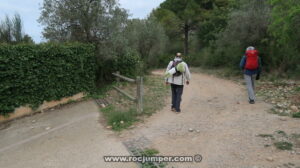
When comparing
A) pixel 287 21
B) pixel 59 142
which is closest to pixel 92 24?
pixel 59 142

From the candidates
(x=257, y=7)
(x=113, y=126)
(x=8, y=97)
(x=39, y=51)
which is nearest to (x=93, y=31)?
(x=39, y=51)

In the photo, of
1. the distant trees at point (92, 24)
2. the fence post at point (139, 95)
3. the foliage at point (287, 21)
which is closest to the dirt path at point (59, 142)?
the fence post at point (139, 95)

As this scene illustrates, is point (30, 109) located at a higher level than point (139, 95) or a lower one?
lower

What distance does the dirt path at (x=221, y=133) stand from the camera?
3795 mm

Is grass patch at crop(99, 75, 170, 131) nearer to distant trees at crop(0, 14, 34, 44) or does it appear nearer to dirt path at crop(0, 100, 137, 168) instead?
dirt path at crop(0, 100, 137, 168)

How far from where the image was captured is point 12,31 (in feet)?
34.6

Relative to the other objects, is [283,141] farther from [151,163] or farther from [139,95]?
[139,95]

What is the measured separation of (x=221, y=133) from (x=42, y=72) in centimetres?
643

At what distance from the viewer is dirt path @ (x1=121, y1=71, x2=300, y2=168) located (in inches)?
149

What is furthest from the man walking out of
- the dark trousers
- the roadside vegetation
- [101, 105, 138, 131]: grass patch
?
[101, 105, 138, 131]: grass patch

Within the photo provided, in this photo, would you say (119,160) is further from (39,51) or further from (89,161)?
(39,51)

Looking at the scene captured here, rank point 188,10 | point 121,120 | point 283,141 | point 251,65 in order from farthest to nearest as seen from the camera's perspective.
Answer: point 188,10
point 251,65
point 121,120
point 283,141

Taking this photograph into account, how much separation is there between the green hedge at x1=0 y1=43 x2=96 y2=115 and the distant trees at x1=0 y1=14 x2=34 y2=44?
3.20m

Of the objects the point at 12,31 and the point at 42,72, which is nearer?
the point at 42,72
